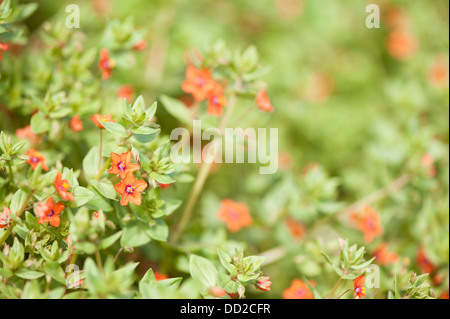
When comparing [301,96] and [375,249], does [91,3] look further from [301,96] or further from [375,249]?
[375,249]

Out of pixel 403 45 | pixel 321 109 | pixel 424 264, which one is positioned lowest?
pixel 424 264

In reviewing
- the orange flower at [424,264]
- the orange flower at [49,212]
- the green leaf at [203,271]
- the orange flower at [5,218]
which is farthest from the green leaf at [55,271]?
the orange flower at [424,264]

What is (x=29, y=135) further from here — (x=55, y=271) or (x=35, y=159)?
(x=55, y=271)

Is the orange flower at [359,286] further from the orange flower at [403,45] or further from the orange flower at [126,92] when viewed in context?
the orange flower at [403,45]

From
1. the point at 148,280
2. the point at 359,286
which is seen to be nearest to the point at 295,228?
the point at 359,286

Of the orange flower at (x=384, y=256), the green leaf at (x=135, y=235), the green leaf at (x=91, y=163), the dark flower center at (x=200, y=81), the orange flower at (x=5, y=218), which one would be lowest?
the orange flower at (x=384, y=256)

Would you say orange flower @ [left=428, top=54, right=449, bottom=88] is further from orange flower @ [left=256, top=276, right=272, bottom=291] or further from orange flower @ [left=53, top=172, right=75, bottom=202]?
orange flower @ [left=53, top=172, right=75, bottom=202]
